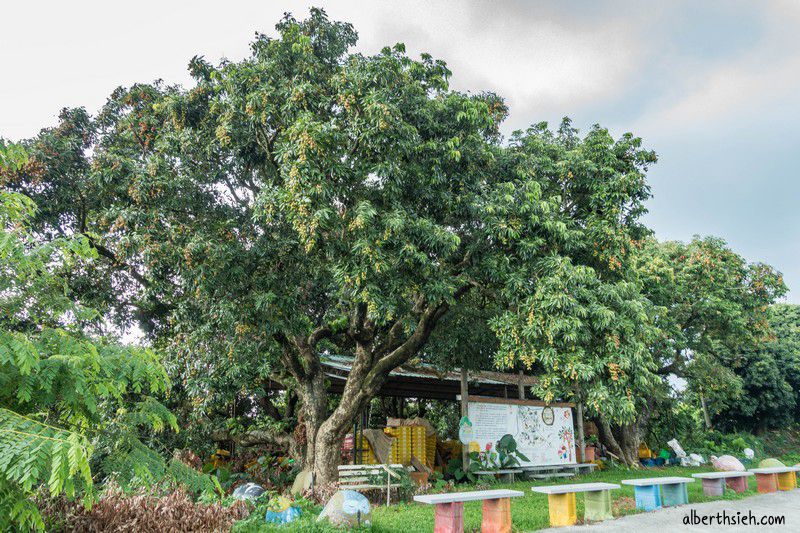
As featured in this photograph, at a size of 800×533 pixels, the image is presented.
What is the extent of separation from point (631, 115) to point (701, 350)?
1175 cm

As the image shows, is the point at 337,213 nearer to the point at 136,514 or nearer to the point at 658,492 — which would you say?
the point at 136,514

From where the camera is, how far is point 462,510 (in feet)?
20.8

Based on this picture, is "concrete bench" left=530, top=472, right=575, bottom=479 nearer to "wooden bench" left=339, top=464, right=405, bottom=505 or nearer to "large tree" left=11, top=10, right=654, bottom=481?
"wooden bench" left=339, top=464, right=405, bottom=505

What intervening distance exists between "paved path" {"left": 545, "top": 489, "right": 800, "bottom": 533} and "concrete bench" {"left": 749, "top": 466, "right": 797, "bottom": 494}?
0.50 m

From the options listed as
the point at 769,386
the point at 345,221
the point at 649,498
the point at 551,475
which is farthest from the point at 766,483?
the point at 769,386

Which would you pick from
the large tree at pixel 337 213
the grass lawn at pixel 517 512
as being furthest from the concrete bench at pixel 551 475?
the large tree at pixel 337 213

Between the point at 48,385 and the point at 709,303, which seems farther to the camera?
the point at 709,303

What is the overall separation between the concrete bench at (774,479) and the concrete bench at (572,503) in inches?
191

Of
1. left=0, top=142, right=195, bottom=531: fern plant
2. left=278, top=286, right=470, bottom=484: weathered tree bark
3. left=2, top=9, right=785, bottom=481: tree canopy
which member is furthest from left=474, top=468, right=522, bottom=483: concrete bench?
left=0, top=142, right=195, bottom=531: fern plant

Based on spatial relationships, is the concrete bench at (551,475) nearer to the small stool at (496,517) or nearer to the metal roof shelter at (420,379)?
the metal roof shelter at (420,379)

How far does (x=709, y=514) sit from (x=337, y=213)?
749 centimetres

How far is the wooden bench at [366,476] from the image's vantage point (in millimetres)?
9609

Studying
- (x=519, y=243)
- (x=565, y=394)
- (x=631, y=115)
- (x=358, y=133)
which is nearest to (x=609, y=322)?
(x=565, y=394)

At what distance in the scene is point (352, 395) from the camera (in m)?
11.0
